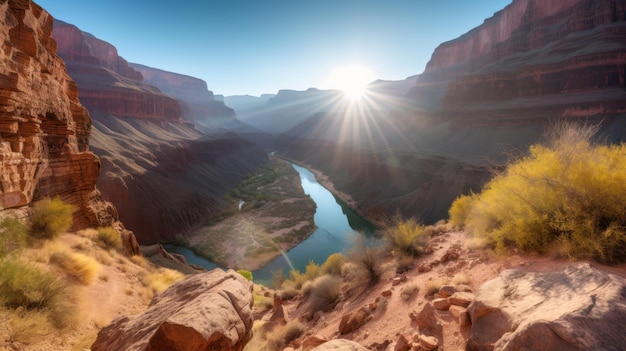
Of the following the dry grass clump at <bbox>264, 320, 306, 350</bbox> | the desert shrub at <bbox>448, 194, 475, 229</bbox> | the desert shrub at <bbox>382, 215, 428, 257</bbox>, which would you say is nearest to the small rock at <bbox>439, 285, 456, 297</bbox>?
the dry grass clump at <bbox>264, 320, 306, 350</bbox>

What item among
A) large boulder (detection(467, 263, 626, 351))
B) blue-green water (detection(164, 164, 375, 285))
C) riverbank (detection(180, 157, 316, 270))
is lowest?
blue-green water (detection(164, 164, 375, 285))

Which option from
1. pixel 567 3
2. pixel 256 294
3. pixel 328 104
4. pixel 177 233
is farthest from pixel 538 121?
pixel 328 104

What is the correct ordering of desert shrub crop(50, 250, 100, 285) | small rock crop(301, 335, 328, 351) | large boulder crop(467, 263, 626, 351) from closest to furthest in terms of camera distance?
large boulder crop(467, 263, 626, 351), small rock crop(301, 335, 328, 351), desert shrub crop(50, 250, 100, 285)

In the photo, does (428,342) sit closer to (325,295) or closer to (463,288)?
(463,288)

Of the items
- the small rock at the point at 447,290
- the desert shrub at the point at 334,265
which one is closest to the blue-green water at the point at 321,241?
the desert shrub at the point at 334,265

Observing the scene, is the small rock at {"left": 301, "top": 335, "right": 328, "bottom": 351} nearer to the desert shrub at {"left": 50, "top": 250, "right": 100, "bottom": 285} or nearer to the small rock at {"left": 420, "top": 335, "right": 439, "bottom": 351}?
the small rock at {"left": 420, "top": 335, "right": 439, "bottom": 351}

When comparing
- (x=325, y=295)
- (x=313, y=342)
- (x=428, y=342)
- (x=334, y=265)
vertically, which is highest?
(x=428, y=342)

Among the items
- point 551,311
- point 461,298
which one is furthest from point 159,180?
point 551,311

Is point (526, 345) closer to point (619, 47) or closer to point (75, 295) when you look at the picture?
point (75, 295)
